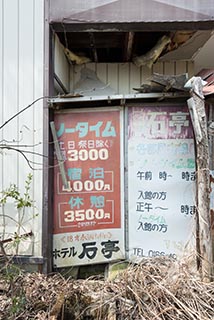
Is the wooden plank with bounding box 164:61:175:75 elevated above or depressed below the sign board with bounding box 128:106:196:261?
above

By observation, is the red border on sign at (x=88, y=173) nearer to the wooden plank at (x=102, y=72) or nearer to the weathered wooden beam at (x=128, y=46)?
the weathered wooden beam at (x=128, y=46)

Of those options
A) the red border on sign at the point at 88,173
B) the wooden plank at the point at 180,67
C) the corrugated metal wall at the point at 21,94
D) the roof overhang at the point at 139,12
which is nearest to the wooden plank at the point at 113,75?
the wooden plank at the point at 180,67

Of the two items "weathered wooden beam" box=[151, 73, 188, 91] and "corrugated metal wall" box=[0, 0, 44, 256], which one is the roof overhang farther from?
"weathered wooden beam" box=[151, 73, 188, 91]

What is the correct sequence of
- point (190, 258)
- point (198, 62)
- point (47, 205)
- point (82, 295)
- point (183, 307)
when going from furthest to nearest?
1. point (198, 62)
2. point (47, 205)
3. point (190, 258)
4. point (82, 295)
5. point (183, 307)

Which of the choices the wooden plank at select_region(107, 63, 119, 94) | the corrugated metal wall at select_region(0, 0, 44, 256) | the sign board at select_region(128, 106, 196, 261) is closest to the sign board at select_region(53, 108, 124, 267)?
the sign board at select_region(128, 106, 196, 261)

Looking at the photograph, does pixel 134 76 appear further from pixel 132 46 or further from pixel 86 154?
pixel 86 154

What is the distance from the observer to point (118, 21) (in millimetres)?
4336

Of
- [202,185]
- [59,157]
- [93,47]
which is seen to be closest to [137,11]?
[93,47]

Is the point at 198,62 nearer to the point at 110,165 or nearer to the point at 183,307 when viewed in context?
the point at 110,165

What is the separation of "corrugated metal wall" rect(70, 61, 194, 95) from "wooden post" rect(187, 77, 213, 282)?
1.68 meters

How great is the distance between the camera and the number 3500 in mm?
4516

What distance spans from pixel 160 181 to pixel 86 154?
955mm

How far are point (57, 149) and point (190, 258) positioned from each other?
196 centimetres

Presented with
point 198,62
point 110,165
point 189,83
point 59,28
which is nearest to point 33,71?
point 59,28
